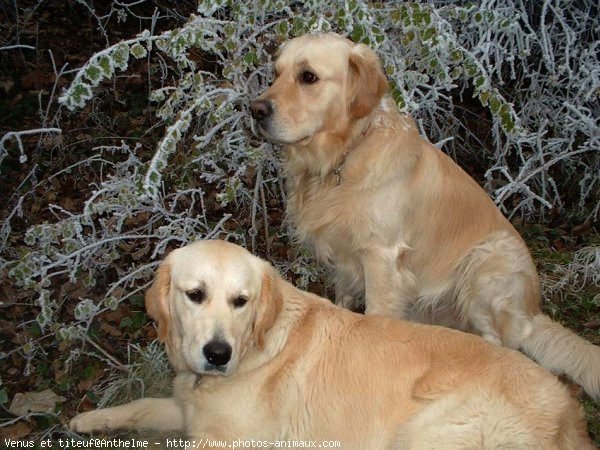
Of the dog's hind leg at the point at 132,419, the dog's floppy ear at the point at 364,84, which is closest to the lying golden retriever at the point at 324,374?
the dog's hind leg at the point at 132,419

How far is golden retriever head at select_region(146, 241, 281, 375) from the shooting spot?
3035 millimetres

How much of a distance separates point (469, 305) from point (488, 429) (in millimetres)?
1361

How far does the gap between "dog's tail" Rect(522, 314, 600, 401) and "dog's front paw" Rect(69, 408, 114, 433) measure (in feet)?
8.05

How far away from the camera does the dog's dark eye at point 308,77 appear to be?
393cm

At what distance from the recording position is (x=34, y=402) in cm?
406

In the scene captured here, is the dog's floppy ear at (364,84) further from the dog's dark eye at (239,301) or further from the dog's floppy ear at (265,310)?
the dog's dark eye at (239,301)

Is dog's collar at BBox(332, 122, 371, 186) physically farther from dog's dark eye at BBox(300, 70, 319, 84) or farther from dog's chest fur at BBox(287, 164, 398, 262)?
dog's dark eye at BBox(300, 70, 319, 84)

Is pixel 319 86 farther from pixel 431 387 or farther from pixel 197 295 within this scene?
pixel 431 387

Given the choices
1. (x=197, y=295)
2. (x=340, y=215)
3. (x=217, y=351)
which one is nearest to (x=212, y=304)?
(x=197, y=295)

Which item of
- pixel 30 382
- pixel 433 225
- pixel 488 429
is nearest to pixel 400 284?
pixel 433 225

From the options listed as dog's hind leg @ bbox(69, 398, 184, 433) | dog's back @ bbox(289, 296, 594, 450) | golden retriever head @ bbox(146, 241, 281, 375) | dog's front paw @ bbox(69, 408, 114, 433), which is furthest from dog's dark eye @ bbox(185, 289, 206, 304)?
dog's front paw @ bbox(69, 408, 114, 433)

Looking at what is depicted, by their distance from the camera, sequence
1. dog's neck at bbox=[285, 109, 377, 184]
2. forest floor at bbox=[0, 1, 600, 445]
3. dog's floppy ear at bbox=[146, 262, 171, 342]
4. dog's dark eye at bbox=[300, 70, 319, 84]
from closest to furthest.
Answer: dog's floppy ear at bbox=[146, 262, 171, 342], dog's dark eye at bbox=[300, 70, 319, 84], dog's neck at bbox=[285, 109, 377, 184], forest floor at bbox=[0, 1, 600, 445]

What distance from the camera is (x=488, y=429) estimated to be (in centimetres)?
306

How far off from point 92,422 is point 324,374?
130 cm
